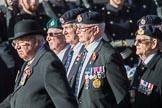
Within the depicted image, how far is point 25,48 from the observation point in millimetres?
5508

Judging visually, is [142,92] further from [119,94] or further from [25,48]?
[25,48]

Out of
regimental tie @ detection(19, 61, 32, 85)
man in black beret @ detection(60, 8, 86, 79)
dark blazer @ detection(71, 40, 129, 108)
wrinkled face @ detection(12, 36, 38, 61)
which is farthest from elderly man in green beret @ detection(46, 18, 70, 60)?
wrinkled face @ detection(12, 36, 38, 61)

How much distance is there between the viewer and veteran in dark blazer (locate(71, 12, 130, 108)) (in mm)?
6305

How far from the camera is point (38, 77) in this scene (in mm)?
5434

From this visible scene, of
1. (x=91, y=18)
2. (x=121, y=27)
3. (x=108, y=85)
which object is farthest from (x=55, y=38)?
(x=121, y=27)

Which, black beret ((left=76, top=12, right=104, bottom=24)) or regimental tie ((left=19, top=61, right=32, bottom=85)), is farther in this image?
black beret ((left=76, top=12, right=104, bottom=24))

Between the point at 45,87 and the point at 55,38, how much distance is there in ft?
8.59

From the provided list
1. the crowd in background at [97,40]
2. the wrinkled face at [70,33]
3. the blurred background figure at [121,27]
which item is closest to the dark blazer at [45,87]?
the crowd in background at [97,40]

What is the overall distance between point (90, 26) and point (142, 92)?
3.23 ft

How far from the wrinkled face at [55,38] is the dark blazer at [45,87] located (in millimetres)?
2317

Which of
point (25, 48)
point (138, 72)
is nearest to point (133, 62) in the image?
point (138, 72)

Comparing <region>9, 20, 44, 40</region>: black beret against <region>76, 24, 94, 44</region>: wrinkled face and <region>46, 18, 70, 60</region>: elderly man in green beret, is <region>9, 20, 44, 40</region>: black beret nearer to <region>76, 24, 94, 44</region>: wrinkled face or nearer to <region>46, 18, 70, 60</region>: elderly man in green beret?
<region>76, 24, 94, 44</region>: wrinkled face

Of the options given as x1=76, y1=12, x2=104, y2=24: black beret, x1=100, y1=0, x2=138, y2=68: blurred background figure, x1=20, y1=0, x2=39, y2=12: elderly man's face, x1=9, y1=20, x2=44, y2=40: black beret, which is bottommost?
x1=100, y1=0, x2=138, y2=68: blurred background figure

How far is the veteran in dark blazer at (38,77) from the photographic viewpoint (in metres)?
5.27
